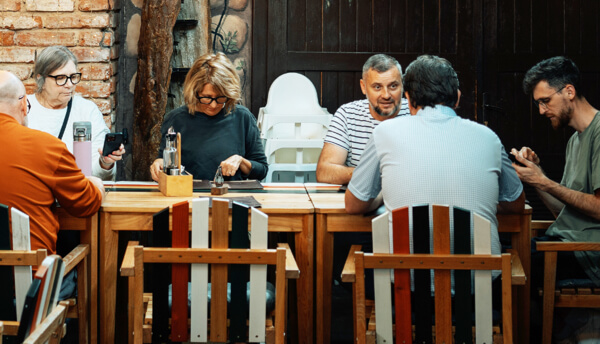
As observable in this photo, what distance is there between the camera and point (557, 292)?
112 inches

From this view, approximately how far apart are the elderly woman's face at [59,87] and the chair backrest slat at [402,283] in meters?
2.02

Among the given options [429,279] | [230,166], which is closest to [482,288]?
[429,279]

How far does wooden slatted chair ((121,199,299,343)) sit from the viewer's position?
7.50 ft

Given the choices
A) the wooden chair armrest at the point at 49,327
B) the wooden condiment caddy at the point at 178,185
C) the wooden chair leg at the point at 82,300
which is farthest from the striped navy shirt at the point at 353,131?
the wooden chair armrest at the point at 49,327

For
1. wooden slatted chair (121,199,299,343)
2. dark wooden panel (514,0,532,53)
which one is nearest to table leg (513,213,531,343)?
wooden slatted chair (121,199,299,343)

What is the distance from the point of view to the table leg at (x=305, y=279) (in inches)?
113

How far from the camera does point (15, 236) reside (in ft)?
7.71

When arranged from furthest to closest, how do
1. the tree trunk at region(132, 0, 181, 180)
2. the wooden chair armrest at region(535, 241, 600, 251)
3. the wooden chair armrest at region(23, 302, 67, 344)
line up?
the tree trunk at region(132, 0, 181, 180) → the wooden chair armrest at region(535, 241, 600, 251) → the wooden chair armrest at region(23, 302, 67, 344)

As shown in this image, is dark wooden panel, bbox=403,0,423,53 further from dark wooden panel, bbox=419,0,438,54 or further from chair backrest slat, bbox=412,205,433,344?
chair backrest slat, bbox=412,205,433,344

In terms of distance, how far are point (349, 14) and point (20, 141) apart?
3211mm

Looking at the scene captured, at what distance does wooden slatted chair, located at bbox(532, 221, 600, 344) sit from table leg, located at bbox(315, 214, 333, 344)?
82 centimetres

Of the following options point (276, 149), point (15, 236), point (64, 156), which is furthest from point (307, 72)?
point (15, 236)

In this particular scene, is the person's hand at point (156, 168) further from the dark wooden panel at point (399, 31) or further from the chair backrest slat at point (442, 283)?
the dark wooden panel at point (399, 31)

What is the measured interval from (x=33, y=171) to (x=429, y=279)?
1428mm
